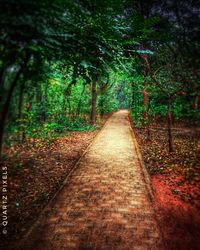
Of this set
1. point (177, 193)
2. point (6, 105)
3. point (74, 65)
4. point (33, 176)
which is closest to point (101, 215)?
point (177, 193)

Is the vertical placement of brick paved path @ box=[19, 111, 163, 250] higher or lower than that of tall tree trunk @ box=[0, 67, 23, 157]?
lower

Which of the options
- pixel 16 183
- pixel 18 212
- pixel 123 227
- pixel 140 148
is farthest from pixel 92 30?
pixel 140 148

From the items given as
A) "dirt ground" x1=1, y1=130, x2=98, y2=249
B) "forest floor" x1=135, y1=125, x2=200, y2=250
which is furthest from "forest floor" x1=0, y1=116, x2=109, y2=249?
"forest floor" x1=135, y1=125, x2=200, y2=250

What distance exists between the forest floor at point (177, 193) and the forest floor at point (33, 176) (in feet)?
9.70

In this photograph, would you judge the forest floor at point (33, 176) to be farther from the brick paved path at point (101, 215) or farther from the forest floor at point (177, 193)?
the forest floor at point (177, 193)

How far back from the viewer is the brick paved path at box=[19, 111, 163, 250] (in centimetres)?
387

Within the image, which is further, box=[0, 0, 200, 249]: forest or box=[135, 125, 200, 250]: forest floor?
box=[135, 125, 200, 250]: forest floor

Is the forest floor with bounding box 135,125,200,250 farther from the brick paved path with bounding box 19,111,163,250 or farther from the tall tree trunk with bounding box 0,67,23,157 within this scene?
the tall tree trunk with bounding box 0,67,23,157

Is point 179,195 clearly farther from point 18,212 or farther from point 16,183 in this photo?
point 16,183

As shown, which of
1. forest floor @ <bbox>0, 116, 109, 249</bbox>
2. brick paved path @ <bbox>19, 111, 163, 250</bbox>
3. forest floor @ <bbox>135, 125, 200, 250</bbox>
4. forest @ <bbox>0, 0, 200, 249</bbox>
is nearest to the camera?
forest @ <bbox>0, 0, 200, 249</bbox>

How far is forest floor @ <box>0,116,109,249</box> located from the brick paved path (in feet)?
1.34

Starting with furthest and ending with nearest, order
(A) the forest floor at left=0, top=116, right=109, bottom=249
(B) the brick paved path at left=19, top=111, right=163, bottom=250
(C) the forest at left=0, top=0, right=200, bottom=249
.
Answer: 1. (A) the forest floor at left=0, top=116, right=109, bottom=249
2. (B) the brick paved path at left=19, top=111, right=163, bottom=250
3. (C) the forest at left=0, top=0, right=200, bottom=249

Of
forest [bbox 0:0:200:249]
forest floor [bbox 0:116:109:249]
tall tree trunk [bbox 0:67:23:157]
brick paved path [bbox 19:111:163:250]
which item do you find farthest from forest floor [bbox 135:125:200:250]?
tall tree trunk [bbox 0:67:23:157]

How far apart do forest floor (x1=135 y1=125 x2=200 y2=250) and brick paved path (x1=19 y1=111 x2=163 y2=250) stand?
0.35 metres
